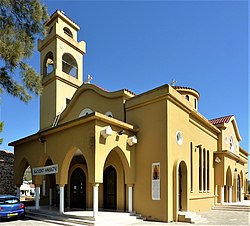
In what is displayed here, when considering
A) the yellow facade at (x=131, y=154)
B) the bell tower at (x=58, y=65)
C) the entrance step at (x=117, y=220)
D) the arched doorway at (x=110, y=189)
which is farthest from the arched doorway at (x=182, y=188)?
the bell tower at (x=58, y=65)

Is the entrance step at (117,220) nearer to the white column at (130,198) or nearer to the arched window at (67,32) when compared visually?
the white column at (130,198)

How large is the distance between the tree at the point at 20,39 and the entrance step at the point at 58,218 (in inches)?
209

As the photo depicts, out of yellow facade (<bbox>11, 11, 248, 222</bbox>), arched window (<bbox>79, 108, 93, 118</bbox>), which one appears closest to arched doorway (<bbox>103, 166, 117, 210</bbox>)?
yellow facade (<bbox>11, 11, 248, 222</bbox>)

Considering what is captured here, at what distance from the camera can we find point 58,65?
70.2 ft

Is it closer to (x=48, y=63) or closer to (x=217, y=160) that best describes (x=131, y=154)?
(x=217, y=160)

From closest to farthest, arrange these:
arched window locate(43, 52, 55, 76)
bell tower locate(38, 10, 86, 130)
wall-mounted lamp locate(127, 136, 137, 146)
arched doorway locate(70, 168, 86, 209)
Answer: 1. wall-mounted lamp locate(127, 136, 137, 146)
2. arched doorway locate(70, 168, 86, 209)
3. bell tower locate(38, 10, 86, 130)
4. arched window locate(43, 52, 55, 76)

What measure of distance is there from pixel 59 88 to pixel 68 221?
1125 cm

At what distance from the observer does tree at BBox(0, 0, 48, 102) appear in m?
10.1

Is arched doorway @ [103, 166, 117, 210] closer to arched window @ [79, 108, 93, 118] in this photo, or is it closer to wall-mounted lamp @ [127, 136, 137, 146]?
wall-mounted lamp @ [127, 136, 137, 146]

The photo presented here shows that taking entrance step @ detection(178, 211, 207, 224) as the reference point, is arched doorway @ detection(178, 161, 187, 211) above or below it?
above

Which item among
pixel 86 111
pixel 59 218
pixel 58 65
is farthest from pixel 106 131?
pixel 58 65

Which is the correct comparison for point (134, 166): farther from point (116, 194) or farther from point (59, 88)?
point (59, 88)

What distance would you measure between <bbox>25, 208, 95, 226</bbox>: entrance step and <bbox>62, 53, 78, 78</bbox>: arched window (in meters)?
11.8

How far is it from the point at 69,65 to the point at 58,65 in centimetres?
257
